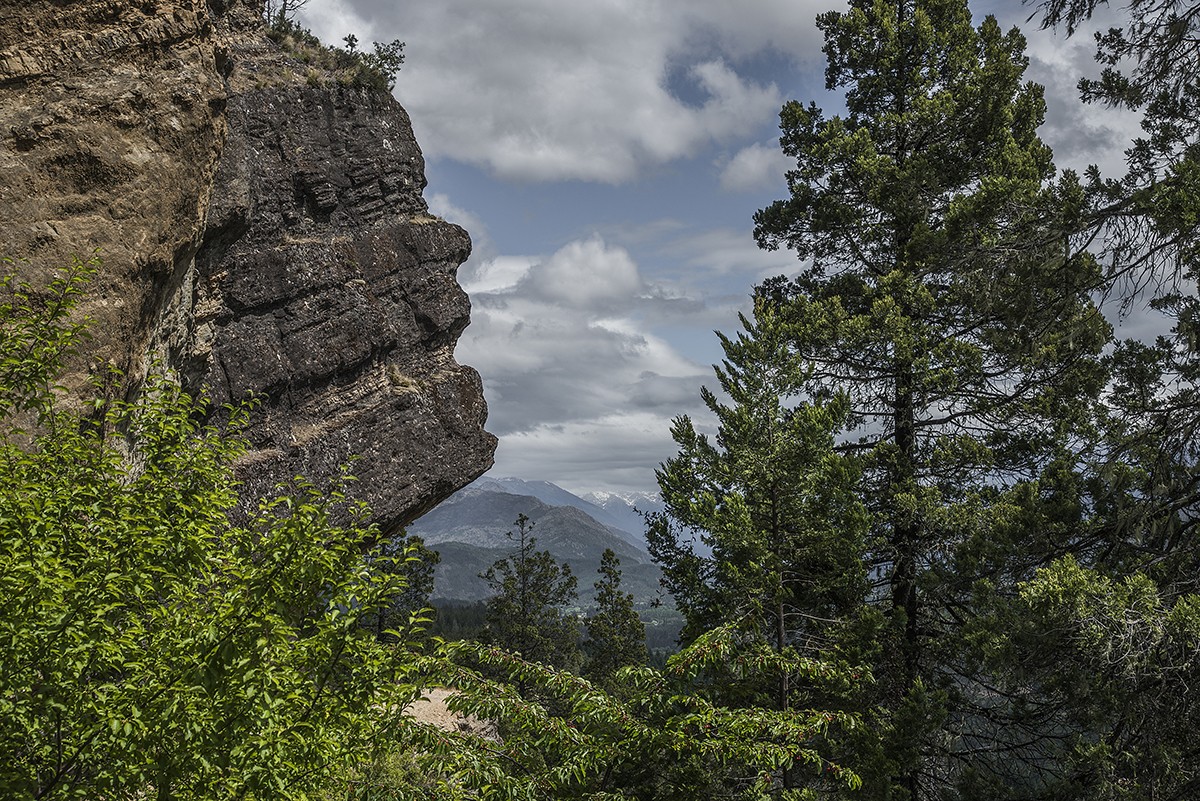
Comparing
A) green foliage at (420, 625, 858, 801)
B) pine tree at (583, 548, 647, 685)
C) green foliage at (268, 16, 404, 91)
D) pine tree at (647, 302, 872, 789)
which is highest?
green foliage at (268, 16, 404, 91)

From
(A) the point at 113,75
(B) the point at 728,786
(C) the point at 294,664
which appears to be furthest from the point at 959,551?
(A) the point at 113,75

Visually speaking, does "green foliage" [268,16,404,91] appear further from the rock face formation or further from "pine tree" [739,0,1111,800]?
"pine tree" [739,0,1111,800]

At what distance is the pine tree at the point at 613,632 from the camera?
35875 mm

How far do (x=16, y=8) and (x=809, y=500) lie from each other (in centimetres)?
1440

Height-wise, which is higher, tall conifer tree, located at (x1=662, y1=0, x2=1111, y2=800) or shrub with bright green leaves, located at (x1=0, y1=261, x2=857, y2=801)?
tall conifer tree, located at (x1=662, y1=0, x2=1111, y2=800)

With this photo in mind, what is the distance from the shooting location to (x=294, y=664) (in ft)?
20.3

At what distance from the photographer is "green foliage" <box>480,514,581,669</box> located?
3856cm

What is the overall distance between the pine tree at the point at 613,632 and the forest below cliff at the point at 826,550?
21.1 meters

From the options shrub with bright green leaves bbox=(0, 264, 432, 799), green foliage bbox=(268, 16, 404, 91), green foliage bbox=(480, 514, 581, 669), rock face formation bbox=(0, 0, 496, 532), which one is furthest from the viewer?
green foliage bbox=(480, 514, 581, 669)

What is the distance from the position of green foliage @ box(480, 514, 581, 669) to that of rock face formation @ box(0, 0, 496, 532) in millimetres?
13264

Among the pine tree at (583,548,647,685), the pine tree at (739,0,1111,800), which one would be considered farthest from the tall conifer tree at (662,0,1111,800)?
the pine tree at (583,548,647,685)

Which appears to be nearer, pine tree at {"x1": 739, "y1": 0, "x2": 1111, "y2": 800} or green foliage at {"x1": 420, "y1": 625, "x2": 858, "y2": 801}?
green foliage at {"x1": 420, "y1": 625, "x2": 858, "y2": 801}

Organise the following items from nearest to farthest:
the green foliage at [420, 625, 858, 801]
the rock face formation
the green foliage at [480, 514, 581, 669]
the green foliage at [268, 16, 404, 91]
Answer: the green foliage at [420, 625, 858, 801]
the rock face formation
the green foliage at [268, 16, 404, 91]
the green foliage at [480, 514, 581, 669]

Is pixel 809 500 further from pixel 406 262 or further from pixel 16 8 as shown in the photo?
pixel 406 262
